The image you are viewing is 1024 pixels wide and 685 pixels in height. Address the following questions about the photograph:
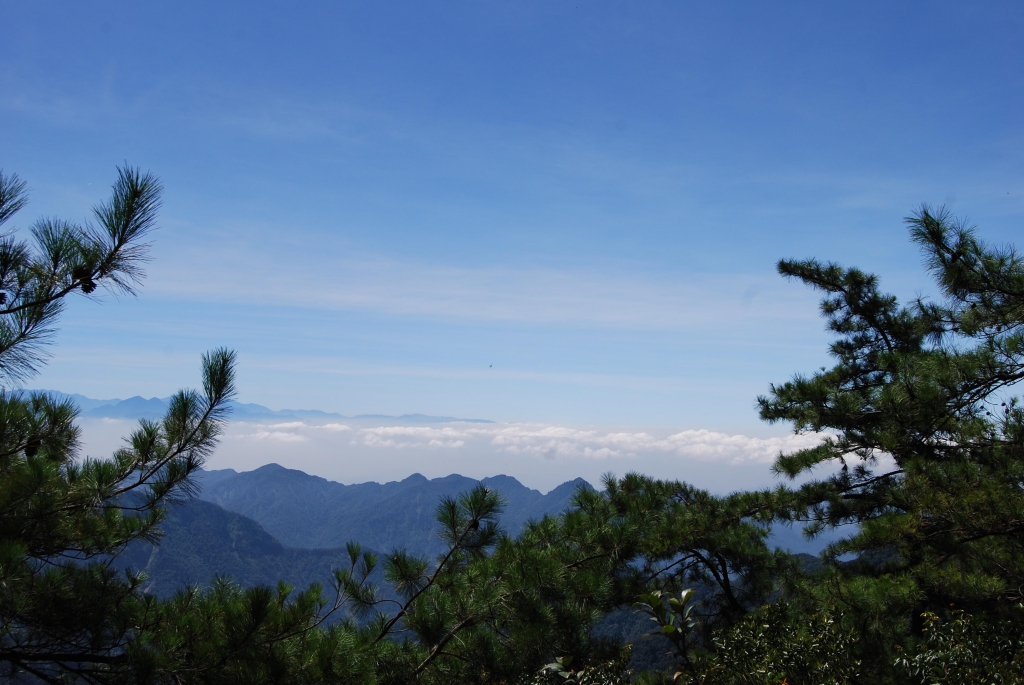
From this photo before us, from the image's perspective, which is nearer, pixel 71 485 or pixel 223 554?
pixel 71 485

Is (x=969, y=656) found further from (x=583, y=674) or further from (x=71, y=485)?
(x=71, y=485)

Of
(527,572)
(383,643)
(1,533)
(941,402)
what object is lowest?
(383,643)

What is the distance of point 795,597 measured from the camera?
26.7ft

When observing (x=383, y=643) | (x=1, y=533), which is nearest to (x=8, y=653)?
(x=1, y=533)

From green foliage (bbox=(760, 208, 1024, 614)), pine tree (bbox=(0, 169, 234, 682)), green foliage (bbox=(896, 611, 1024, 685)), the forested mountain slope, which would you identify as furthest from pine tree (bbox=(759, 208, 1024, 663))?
the forested mountain slope

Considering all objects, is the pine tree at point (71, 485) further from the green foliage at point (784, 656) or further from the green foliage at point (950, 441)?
the green foliage at point (950, 441)

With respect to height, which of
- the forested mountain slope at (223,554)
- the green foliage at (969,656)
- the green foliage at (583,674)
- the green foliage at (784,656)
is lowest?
the forested mountain slope at (223,554)

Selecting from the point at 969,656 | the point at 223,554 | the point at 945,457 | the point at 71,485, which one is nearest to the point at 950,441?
the point at 945,457

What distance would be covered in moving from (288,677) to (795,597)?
6532mm

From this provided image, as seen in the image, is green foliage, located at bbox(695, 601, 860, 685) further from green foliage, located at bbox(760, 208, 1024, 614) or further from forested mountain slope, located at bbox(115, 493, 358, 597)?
forested mountain slope, located at bbox(115, 493, 358, 597)

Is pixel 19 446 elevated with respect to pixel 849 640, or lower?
elevated

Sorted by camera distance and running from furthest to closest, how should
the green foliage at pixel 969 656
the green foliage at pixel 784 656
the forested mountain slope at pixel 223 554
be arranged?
the forested mountain slope at pixel 223 554 → the green foliage at pixel 784 656 → the green foliage at pixel 969 656

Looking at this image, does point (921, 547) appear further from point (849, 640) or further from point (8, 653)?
point (8, 653)

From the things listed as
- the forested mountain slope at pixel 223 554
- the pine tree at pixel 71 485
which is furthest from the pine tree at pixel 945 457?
the forested mountain slope at pixel 223 554
